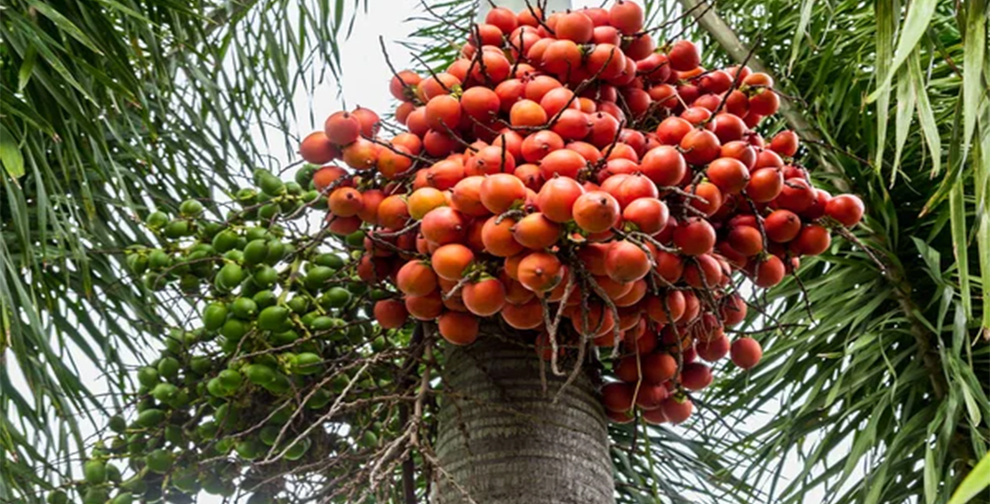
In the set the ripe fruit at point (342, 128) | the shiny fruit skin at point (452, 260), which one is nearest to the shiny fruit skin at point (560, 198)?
the shiny fruit skin at point (452, 260)

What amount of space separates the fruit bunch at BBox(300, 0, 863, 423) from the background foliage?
115 mm

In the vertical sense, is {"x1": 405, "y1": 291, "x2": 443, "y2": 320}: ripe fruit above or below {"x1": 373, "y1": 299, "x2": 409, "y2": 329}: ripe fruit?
below

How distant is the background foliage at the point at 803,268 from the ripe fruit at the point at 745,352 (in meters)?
0.11

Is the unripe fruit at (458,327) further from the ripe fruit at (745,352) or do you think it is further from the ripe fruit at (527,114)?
the ripe fruit at (745,352)

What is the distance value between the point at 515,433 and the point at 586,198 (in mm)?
309

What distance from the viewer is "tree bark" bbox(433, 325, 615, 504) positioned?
124 centimetres

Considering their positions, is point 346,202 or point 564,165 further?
point 346,202

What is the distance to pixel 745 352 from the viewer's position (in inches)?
57.9

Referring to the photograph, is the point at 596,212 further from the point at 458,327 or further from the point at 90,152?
the point at 90,152

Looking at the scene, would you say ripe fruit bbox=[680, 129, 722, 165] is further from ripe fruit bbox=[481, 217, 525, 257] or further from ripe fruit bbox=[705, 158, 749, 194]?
ripe fruit bbox=[481, 217, 525, 257]

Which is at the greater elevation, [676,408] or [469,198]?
[469,198]

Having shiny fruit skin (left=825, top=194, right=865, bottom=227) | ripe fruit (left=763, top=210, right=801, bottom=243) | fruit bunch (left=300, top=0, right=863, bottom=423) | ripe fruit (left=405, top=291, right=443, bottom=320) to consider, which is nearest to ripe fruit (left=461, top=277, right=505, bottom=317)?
fruit bunch (left=300, top=0, right=863, bottom=423)

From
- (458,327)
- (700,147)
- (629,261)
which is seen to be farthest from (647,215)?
(458,327)

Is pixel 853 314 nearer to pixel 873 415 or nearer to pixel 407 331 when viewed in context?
pixel 873 415
